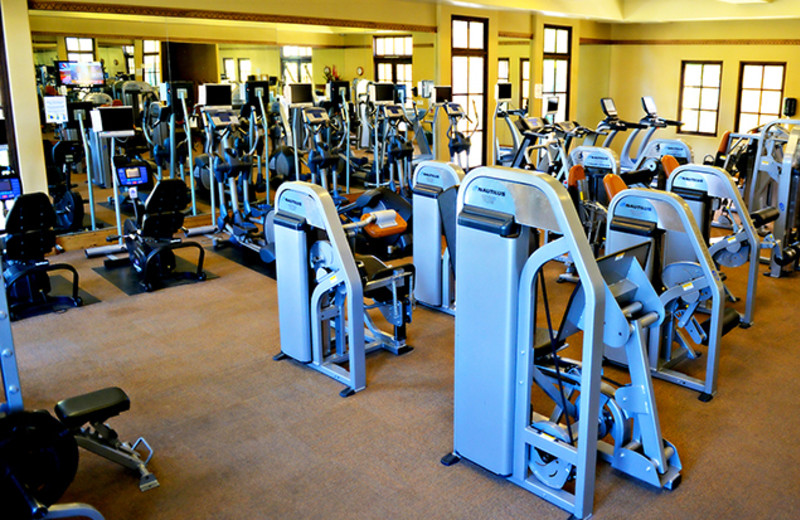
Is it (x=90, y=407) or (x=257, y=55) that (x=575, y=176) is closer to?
(x=90, y=407)

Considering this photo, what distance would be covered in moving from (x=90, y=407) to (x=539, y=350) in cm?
198

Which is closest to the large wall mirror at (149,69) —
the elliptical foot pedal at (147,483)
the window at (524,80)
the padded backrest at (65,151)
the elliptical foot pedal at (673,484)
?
the padded backrest at (65,151)

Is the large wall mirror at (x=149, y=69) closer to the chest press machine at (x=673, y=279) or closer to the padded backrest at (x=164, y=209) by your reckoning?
the padded backrest at (x=164, y=209)

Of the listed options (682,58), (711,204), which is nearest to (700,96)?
(682,58)

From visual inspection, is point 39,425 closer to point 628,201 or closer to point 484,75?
point 628,201

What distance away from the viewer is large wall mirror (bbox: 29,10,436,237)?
305 inches

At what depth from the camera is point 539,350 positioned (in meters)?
3.21

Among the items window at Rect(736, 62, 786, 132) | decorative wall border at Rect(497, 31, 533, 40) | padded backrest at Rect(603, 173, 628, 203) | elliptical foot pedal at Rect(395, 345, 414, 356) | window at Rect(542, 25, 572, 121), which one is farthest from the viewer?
window at Rect(542, 25, 572, 121)

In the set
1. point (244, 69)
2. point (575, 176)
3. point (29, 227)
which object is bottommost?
point (29, 227)

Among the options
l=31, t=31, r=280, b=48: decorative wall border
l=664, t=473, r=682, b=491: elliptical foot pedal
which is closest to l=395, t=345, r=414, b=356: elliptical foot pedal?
l=664, t=473, r=682, b=491: elliptical foot pedal

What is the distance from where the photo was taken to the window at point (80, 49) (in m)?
7.71

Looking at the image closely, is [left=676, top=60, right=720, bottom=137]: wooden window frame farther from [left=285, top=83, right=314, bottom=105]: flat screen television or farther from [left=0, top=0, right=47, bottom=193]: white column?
[left=0, top=0, right=47, bottom=193]: white column

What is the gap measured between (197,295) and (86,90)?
3803 mm

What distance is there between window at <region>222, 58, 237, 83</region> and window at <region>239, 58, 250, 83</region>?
0.08 m
